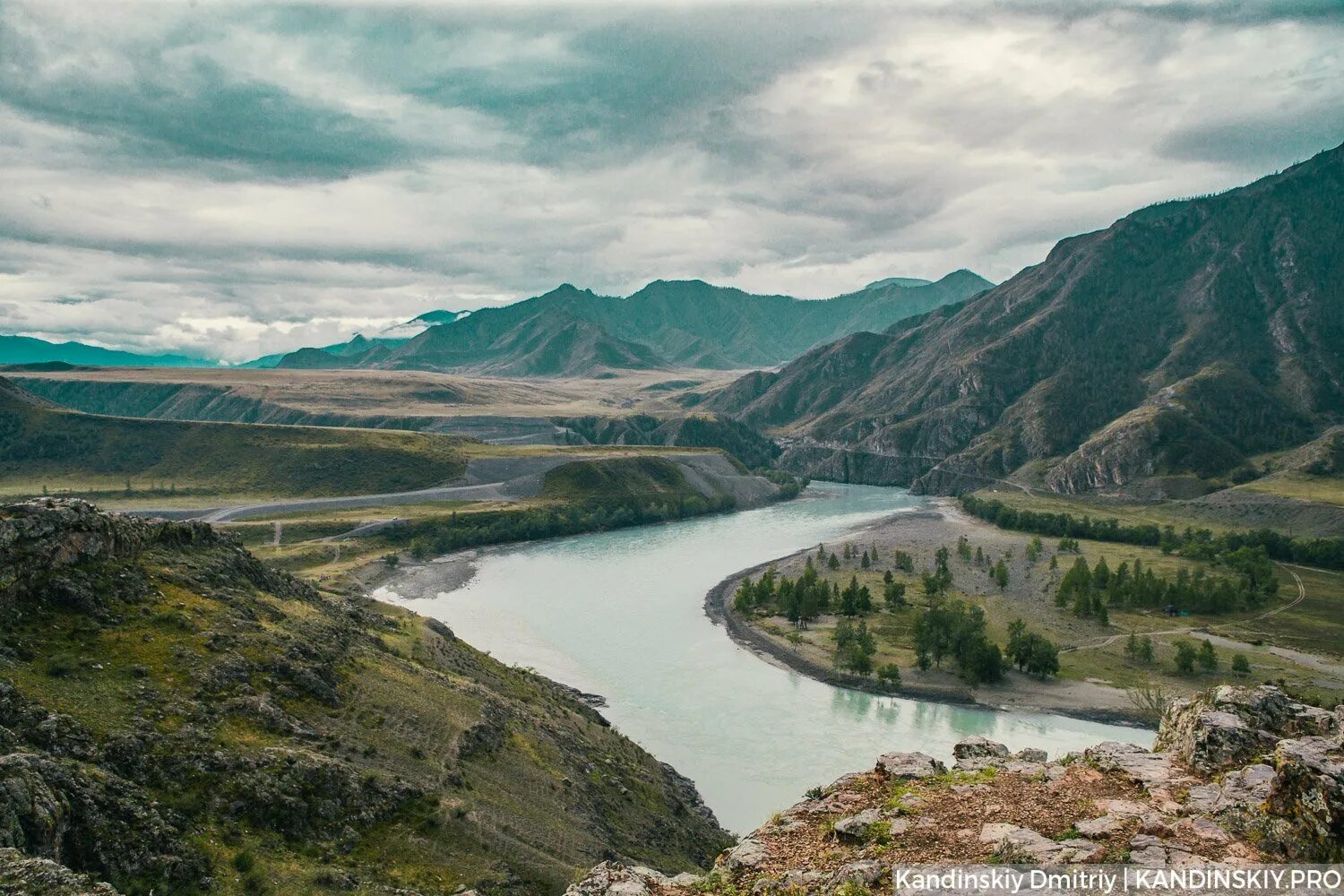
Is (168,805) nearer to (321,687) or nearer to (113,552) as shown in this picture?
(321,687)

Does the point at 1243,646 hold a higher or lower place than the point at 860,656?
lower

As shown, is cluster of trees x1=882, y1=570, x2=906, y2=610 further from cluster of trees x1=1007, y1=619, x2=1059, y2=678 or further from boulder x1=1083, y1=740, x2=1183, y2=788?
boulder x1=1083, y1=740, x2=1183, y2=788

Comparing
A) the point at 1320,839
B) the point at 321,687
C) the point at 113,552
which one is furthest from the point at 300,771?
the point at 1320,839

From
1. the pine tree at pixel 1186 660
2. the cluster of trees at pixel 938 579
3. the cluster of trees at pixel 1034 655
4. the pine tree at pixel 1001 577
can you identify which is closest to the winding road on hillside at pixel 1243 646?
the cluster of trees at pixel 1034 655

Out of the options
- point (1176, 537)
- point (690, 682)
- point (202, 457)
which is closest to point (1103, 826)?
point (690, 682)

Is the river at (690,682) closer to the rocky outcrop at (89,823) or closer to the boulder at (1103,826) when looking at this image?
the rocky outcrop at (89,823)

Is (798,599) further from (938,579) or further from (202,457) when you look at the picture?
(202,457)
